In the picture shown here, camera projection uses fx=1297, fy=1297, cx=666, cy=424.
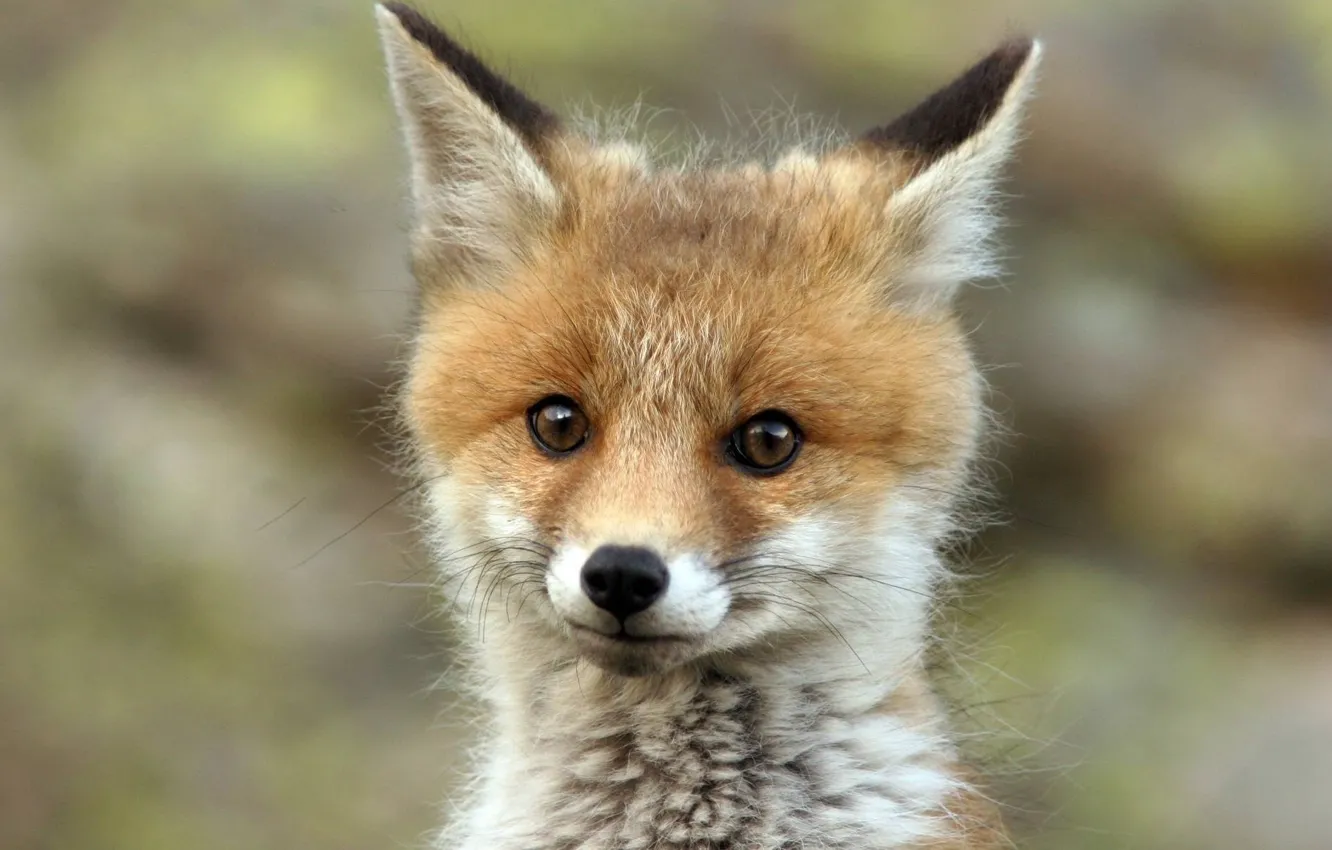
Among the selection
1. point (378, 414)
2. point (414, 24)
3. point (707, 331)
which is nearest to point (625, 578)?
point (707, 331)

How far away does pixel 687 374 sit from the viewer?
2.77m

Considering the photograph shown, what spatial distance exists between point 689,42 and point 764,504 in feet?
14.8

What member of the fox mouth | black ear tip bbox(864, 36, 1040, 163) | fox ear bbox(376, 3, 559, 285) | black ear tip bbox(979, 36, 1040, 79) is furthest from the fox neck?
black ear tip bbox(979, 36, 1040, 79)

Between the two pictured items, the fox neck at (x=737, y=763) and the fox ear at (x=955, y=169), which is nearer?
the fox neck at (x=737, y=763)

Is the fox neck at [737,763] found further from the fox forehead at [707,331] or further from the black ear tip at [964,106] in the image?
the black ear tip at [964,106]

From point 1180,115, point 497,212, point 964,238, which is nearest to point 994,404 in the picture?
point 1180,115

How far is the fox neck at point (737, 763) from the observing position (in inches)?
111

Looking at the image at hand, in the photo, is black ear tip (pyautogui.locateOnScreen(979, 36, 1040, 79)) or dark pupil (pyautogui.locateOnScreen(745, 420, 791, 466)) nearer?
dark pupil (pyautogui.locateOnScreen(745, 420, 791, 466))

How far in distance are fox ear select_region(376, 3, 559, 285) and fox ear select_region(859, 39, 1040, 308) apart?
882mm

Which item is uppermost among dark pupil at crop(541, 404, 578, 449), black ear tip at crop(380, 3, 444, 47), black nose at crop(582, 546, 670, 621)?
black ear tip at crop(380, 3, 444, 47)

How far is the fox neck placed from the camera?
111 inches

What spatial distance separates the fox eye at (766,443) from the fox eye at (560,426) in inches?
13.1

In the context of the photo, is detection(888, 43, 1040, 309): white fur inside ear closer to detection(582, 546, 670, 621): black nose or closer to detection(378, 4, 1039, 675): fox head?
detection(378, 4, 1039, 675): fox head

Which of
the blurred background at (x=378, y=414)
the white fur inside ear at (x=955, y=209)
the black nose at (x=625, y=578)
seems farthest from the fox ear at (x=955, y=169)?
the blurred background at (x=378, y=414)
